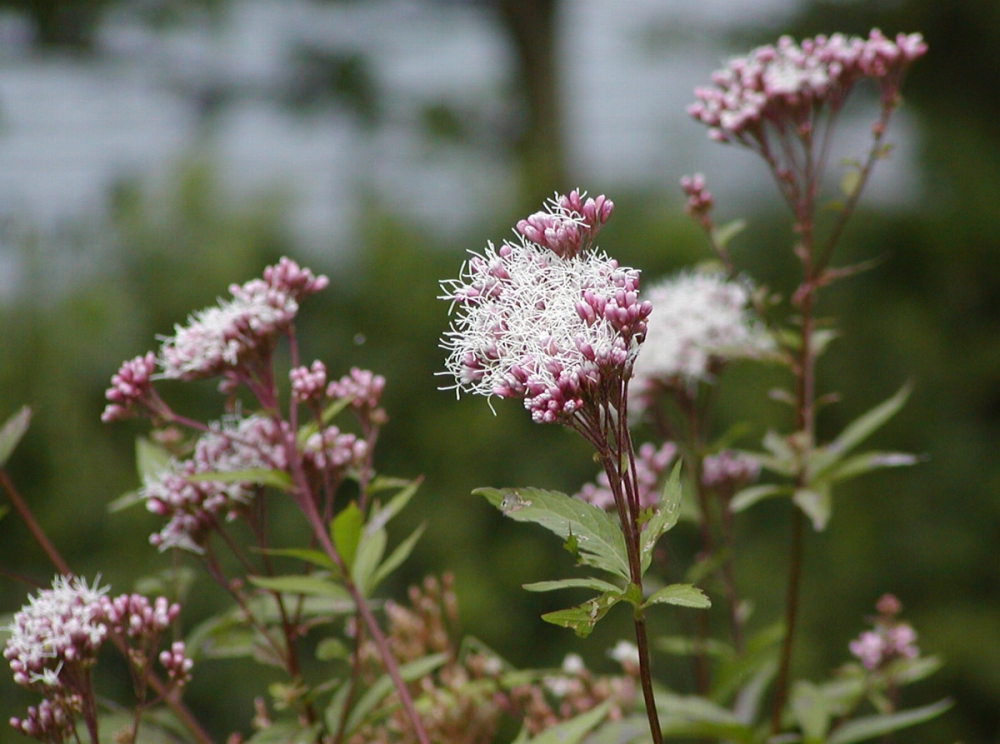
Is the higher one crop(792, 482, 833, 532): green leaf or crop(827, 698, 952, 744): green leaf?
crop(792, 482, 833, 532): green leaf

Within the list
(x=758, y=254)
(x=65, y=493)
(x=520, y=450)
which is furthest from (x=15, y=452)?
(x=758, y=254)

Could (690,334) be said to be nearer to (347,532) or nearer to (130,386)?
(347,532)

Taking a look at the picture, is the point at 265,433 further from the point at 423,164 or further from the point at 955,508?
the point at 955,508

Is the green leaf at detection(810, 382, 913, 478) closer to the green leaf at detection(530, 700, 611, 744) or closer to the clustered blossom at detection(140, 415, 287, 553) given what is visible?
the green leaf at detection(530, 700, 611, 744)

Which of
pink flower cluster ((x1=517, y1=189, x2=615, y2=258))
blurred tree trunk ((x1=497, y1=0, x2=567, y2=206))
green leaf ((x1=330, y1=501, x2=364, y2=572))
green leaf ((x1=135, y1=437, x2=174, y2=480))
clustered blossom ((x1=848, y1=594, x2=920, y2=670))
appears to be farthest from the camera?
blurred tree trunk ((x1=497, y1=0, x2=567, y2=206))

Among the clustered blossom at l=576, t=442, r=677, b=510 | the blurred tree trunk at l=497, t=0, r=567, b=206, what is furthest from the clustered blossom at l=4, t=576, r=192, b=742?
the blurred tree trunk at l=497, t=0, r=567, b=206
